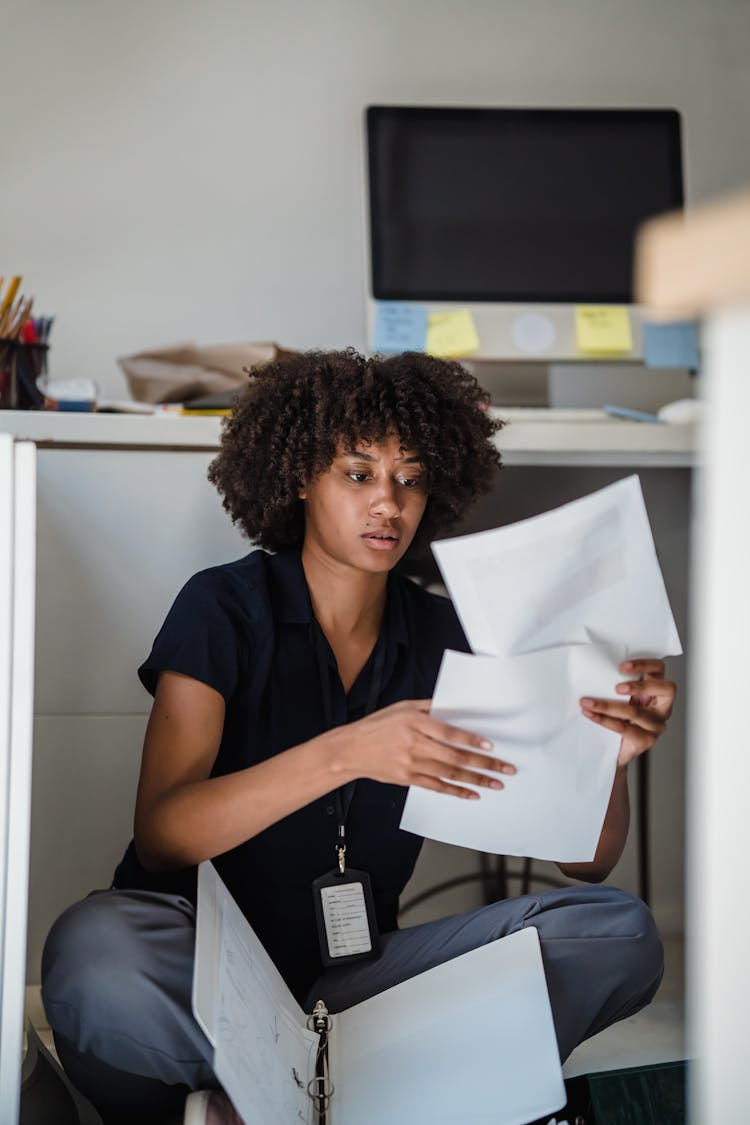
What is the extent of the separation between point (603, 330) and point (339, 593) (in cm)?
82

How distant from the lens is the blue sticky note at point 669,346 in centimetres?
197

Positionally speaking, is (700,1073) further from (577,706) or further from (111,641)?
(111,641)

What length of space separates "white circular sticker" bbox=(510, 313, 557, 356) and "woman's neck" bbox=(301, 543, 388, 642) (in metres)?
0.69

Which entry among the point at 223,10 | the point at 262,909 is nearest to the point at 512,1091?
the point at 262,909

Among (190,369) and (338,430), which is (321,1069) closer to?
(338,430)

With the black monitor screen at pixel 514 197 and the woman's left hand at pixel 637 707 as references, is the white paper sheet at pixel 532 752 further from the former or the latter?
the black monitor screen at pixel 514 197

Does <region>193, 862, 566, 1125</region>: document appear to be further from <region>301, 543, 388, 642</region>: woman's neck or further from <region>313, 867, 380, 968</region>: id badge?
<region>301, 543, 388, 642</region>: woman's neck

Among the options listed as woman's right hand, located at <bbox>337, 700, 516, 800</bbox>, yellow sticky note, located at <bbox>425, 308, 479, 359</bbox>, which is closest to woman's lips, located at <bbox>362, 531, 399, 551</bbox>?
woman's right hand, located at <bbox>337, 700, 516, 800</bbox>

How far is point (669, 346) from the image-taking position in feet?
6.49

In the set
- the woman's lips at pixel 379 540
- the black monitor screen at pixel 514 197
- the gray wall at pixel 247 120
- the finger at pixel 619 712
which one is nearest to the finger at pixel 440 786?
the finger at pixel 619 712

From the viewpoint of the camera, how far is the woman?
1.09 m

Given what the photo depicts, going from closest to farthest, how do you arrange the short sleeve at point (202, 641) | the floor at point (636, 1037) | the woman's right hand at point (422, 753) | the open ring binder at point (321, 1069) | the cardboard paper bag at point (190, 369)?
1. the woman's right hand at point (422, 753)
2. the open ring binder at point (321, 1069)
3. the short sleeve at point (202, 641)
4. the floor at point (636, 1037)
5. the cardboard paper bag at point (190, 369)

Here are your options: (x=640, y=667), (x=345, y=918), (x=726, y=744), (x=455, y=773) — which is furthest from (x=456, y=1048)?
(x=726, y=744)

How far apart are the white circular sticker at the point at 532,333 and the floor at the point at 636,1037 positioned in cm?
104
